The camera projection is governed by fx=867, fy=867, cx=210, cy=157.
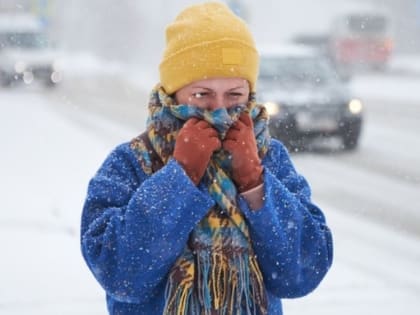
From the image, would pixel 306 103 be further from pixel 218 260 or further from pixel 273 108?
pixel 218 260

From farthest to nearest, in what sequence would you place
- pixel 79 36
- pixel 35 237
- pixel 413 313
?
pixel 79 36 < pixel 35 237 < pixel 413 313

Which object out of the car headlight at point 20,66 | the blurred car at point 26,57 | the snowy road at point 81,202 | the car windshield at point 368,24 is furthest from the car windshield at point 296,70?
the car windshield at point 368,24

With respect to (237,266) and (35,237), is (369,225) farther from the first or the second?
(237,266)

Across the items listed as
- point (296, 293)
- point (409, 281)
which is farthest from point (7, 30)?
point (296, 293)

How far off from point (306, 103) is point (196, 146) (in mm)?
11713

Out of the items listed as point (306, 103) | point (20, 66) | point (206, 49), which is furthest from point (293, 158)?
point (20, 66)

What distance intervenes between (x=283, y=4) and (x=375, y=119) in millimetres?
62311

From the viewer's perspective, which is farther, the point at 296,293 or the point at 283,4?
the point at 283,4

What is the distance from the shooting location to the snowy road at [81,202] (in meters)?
5.34

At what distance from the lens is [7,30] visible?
32.1 metres

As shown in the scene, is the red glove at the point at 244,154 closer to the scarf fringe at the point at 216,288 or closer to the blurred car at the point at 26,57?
the scarf fringe at the point at 216,288

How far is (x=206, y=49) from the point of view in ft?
7.09

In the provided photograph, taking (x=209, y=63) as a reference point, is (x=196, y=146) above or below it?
below

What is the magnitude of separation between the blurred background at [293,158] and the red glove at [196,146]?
6.01 ft
